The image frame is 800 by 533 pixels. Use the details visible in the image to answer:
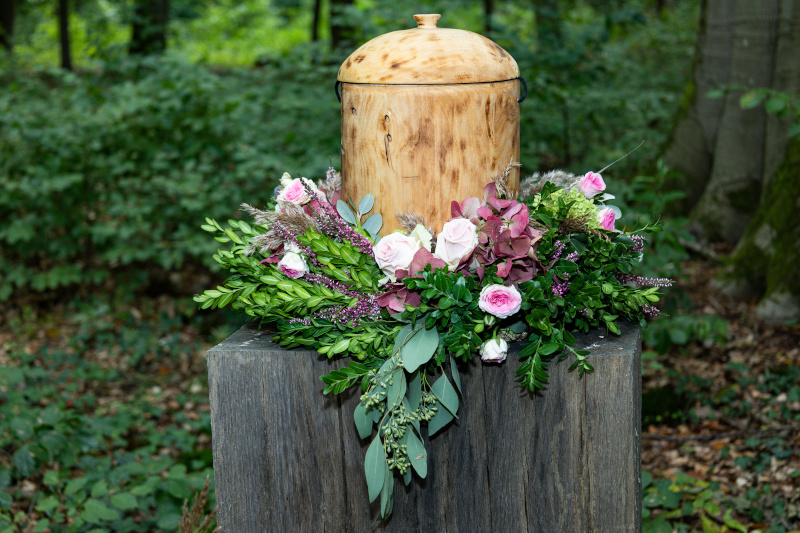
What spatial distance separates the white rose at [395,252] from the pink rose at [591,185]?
0.57 meters

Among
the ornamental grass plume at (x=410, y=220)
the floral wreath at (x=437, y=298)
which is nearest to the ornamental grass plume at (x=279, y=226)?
the floral wreath at (x=437, y=298)

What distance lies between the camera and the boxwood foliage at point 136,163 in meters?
5.12

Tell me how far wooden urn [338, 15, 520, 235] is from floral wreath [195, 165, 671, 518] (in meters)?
0.08

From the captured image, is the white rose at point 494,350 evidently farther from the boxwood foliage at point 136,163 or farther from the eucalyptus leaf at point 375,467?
the boxwood foliage at point 136,163

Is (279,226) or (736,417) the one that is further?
(736,417)

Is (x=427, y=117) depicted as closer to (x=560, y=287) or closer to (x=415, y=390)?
(x=560, y=287)

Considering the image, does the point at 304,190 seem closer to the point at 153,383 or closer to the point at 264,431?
the point at 264,431

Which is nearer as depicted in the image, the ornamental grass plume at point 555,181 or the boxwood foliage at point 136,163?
the ornamental grass plume at point 555,181

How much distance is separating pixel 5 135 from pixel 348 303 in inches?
190

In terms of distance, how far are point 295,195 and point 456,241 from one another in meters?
0.60

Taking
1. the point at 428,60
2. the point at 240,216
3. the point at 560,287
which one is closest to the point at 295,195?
the point at 428,60

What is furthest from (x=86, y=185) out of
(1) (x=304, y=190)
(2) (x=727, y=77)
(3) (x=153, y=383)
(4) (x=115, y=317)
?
(2) (x=727, y=77)

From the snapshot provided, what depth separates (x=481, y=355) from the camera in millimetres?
1763

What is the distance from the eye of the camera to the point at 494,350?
1725 mm
